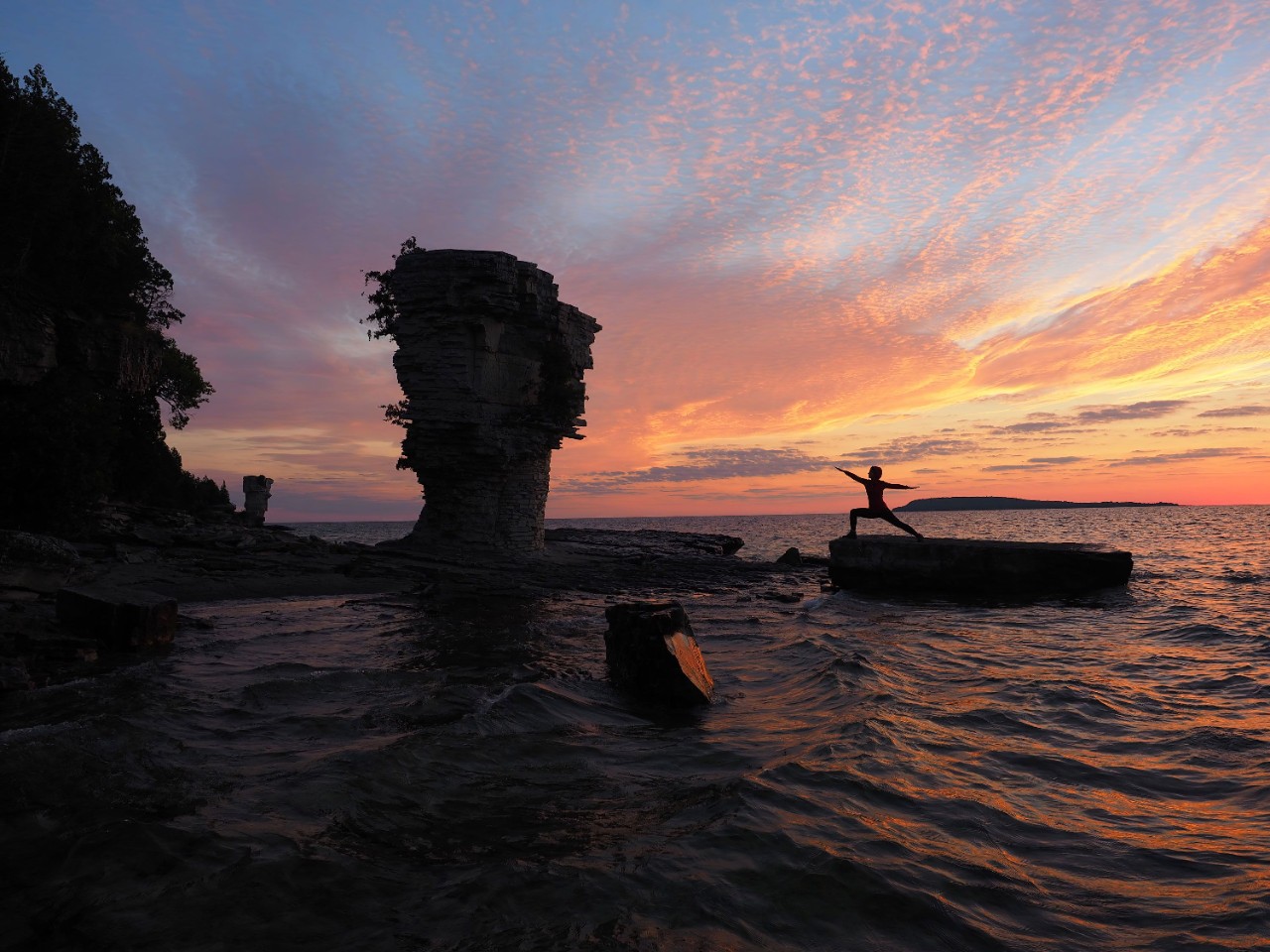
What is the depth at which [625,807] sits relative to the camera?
5.62 metres

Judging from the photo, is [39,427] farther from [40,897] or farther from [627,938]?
[627,938]

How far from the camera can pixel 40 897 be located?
3.77 metres

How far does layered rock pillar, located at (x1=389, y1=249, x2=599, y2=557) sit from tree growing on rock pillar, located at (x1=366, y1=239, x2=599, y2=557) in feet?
0.13

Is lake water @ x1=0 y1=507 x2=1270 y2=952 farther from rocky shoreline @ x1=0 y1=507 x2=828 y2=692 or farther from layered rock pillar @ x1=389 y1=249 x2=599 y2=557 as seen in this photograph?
layered rock pillar @ x1=389 y1=249 x2=599 y2=557

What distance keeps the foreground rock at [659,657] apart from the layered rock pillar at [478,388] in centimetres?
1709

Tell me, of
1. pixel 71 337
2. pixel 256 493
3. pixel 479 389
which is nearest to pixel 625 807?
pixel 479 389

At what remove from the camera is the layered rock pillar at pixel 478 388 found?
996 inches

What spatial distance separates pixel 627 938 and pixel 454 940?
92 cm

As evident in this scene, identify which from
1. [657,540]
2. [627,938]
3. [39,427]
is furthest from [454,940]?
[657,540]

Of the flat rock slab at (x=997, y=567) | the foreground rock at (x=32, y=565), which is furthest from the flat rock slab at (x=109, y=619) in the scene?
the flat rock slab at (x=997, y=567)

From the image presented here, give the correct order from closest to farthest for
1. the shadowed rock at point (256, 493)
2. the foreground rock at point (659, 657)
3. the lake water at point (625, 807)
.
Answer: the lake water at point (625, 807)
the foreground rock at point (659, 657)
the shadowed rock at point (256, 493)

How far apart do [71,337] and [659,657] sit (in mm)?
28499

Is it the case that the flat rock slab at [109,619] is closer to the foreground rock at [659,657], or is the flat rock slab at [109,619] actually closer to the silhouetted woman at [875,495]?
the foreground rock at [659,657]

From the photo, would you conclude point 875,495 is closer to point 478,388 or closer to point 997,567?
point 997,567
